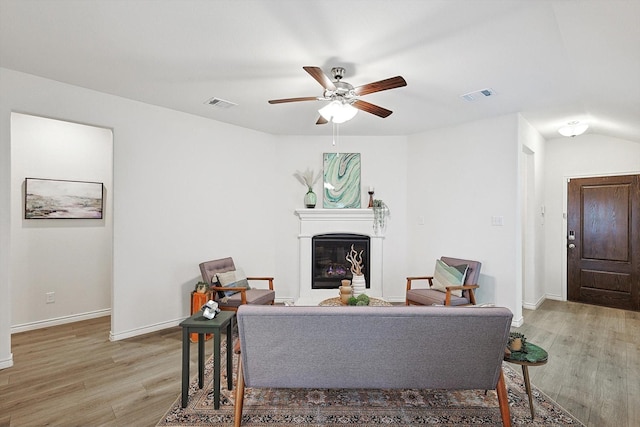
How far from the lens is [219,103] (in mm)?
3781

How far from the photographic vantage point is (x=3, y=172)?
288cm

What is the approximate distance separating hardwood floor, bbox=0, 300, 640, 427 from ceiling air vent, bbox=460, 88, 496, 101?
265cm

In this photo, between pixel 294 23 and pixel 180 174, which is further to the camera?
pixel 180 174

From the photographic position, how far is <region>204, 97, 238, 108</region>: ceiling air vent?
12.1ft

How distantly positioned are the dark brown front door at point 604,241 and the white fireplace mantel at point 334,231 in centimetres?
303

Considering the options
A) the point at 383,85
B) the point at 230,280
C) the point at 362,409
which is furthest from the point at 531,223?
the point at 230,280

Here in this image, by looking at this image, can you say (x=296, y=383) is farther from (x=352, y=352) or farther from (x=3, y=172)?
(x=3, y=172)

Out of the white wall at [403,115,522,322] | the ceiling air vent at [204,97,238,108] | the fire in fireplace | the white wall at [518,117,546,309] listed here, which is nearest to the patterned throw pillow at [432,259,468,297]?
the white wall at [403,115,522,322]

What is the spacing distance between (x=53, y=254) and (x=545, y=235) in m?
7.08

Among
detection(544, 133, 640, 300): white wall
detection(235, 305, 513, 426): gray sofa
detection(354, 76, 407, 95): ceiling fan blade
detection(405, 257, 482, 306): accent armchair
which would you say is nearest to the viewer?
detection(235, 305, 513, 426): gray sofa

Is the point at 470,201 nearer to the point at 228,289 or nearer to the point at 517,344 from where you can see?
the point at 517,344

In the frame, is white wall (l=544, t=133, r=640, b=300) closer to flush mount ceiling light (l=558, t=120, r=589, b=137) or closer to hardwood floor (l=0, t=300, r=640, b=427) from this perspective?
flush mount ceiling light (l=558, t=120, r=589, b=137)

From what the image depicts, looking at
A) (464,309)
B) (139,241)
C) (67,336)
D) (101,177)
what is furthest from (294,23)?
(67,336)

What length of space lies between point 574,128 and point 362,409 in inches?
172
